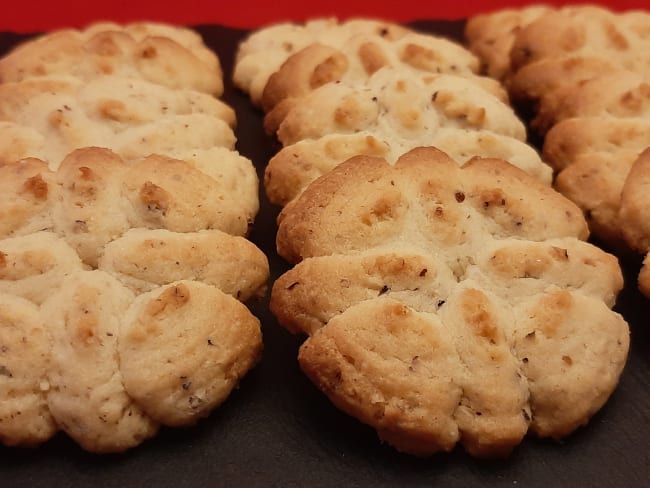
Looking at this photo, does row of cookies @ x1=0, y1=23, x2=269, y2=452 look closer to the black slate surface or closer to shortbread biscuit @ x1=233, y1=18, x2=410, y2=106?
the black slate surface

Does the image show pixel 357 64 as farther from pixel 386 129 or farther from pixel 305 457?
pixel 305 457

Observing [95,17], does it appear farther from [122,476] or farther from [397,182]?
[122,476]

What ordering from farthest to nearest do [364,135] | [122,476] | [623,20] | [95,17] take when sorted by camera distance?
[95,17] < [623,20] < [364,135] < [122,476]

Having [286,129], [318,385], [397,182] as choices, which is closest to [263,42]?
[286,129]

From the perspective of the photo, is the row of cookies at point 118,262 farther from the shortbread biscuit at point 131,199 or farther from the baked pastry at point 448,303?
the baked pastry at point 448,303

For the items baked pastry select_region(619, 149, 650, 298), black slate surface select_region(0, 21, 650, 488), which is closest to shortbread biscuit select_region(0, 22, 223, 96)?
black slate surface select_region(0, 21, 650, 488)

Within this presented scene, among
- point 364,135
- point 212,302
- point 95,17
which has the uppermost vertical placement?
point 364,135

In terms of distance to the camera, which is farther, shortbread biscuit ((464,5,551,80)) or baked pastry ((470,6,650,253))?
shortbread biscuit ((464,5,551,80))
